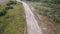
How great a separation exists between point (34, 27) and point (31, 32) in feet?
2.66

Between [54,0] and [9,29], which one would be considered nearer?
[9,29]

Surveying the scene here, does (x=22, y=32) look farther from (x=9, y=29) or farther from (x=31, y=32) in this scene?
(x=9, y=29)

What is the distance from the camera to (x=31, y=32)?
629cm

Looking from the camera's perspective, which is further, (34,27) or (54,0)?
(54,0)

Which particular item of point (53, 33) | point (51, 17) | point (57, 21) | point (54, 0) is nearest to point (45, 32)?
point (53, 33)

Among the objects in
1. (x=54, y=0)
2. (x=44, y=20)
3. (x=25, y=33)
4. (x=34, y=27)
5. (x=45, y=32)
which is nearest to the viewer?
(x=25, y=33)

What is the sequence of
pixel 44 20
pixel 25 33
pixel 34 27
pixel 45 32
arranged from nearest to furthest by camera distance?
pixel 25 33, pixel 45 32, pixel 34 27, pixel 44 20

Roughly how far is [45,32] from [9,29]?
1.80 meters

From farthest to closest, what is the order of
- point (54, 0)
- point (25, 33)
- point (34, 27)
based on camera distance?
1. point (54, 0)
2. point (34, 27)
3. point (25, 33)

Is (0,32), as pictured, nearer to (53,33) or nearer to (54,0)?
(53,33)

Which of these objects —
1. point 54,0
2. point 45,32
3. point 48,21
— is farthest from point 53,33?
point 54,0

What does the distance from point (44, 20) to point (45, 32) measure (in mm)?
2067

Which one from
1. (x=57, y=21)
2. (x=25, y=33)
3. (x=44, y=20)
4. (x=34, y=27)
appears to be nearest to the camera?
(x=25, y=33)

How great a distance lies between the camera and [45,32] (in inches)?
259
